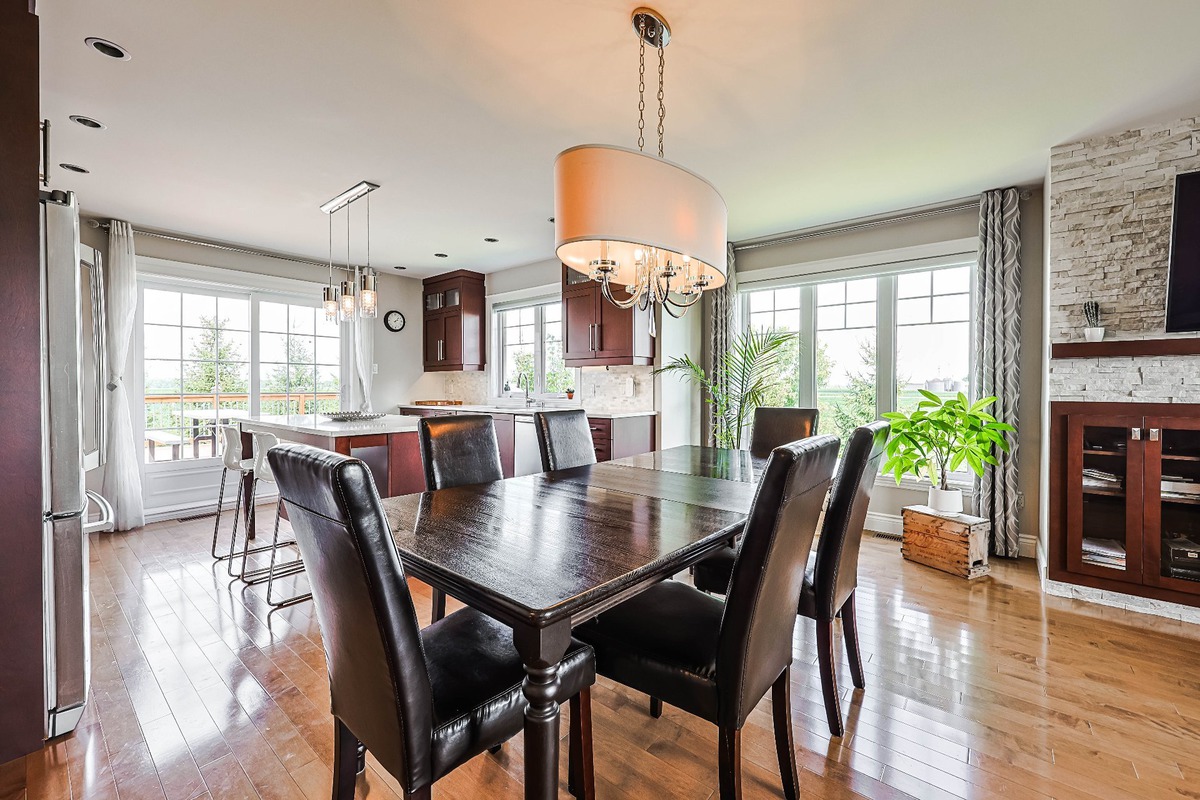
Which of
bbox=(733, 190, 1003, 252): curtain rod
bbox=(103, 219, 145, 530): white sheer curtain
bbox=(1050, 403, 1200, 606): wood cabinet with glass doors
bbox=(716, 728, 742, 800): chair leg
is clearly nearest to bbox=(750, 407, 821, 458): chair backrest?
bbox=(1050, 403, 1200, 606): wood cabinet with glass doors

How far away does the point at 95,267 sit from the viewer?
2658 mm

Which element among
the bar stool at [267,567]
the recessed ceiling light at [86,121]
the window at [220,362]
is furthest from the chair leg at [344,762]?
the window at [220,362]

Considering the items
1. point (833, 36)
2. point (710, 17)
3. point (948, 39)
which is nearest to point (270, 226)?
point (710, 17)

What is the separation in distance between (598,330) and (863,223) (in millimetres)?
2289

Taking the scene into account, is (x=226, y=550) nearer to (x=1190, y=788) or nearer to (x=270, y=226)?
(x=270, y=226)

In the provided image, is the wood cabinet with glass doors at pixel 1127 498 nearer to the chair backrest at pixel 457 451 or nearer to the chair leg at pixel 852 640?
the chair leg at pixel 852 640

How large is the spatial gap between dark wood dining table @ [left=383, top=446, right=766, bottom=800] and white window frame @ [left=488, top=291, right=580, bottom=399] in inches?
128

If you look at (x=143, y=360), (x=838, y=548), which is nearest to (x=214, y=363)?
(x=143, y=360)

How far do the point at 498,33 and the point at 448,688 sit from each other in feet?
6.99

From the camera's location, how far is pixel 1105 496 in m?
2.88

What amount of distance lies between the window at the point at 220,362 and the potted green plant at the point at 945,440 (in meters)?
5.39

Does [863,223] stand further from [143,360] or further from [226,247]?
[143,360]

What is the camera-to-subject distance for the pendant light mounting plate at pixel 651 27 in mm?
1848

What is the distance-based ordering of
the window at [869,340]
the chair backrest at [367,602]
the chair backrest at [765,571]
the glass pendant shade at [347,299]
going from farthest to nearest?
the window at [869,340]
the glass pendant shade at [347,299]
the chair backrest at [765,571]
the chair backrest at [367,602]
